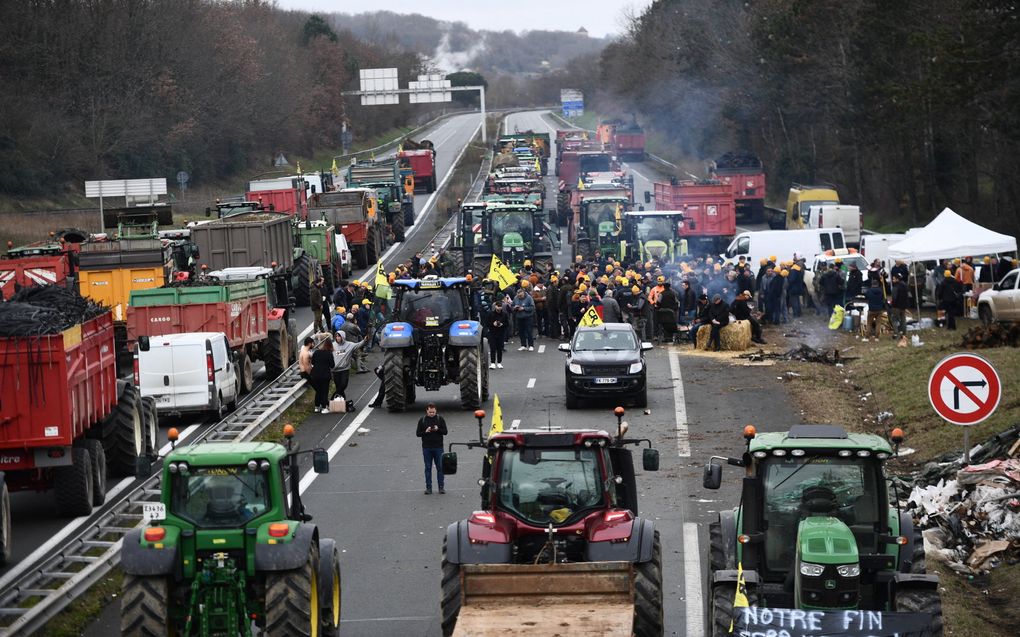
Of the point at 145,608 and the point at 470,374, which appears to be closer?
the point at 145,608

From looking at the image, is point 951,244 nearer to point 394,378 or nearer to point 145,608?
point 394,378

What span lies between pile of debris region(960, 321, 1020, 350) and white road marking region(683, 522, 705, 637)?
43.1 feet

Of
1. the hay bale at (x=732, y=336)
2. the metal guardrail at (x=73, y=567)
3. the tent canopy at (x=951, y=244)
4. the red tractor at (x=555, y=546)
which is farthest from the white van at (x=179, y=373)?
the tent canopy at (x=951, y=244)

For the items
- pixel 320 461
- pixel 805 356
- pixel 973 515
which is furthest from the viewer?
pixel 805 356

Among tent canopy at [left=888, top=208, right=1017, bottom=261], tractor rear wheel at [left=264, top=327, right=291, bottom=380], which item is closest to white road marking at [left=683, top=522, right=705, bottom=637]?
tractor rear wheel at [left=264, top=327, right=291, bottom=380]

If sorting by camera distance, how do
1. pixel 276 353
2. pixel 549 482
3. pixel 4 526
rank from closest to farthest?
pixel 549 482, pixel 4 526, pixel 276 353

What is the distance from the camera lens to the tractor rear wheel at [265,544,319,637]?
12.5m

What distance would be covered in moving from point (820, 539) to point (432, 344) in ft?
54.7

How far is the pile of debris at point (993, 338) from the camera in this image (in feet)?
98.8

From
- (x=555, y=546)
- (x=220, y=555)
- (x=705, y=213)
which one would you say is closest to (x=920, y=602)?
(x=555, y=546)

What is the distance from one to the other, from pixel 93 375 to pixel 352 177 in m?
45.8

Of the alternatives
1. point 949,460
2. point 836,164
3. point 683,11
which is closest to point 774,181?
point 836,164

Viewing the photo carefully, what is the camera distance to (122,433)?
22.7 meters

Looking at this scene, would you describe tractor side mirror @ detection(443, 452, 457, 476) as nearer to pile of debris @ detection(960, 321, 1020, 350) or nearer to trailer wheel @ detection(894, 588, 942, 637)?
trailer wheel @ detection(894, 588, 942, 637)
